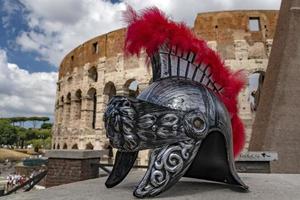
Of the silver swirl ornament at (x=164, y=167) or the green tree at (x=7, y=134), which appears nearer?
the silver swirl ornament at (x=164, y=167)

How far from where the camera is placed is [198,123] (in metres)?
3.23

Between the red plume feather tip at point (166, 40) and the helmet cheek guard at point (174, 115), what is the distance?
0.01 metres

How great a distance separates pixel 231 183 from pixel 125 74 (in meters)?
15.8

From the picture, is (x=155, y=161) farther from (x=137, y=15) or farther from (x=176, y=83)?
(x=137, y=15)

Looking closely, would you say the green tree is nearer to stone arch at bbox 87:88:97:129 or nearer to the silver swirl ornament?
stone arch at bbox 87:88:97:129

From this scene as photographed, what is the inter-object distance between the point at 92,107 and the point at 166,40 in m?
18.6

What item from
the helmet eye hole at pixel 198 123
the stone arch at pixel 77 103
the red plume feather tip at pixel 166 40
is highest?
the stone arch at pixel 77 103

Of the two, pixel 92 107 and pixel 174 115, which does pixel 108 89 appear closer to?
pixel 92 107

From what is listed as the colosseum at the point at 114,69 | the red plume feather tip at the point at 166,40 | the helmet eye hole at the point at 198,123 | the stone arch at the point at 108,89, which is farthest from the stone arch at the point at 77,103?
the helmet eye hole at the point at 198,123

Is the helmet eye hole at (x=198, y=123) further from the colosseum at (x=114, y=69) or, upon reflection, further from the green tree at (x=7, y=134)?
the green tree at (x=7, y=134)

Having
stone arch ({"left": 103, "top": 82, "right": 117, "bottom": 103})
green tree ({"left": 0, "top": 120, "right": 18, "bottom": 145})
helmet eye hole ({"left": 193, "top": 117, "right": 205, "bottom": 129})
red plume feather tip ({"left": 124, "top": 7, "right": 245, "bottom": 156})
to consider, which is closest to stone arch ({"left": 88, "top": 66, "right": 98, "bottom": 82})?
stone arch ({"left": 103, "top": 82, "right": 117, "bottom": 103})

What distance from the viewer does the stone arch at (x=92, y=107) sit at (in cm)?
2130

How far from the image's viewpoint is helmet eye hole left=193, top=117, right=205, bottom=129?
127 inches

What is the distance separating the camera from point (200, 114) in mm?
3264
